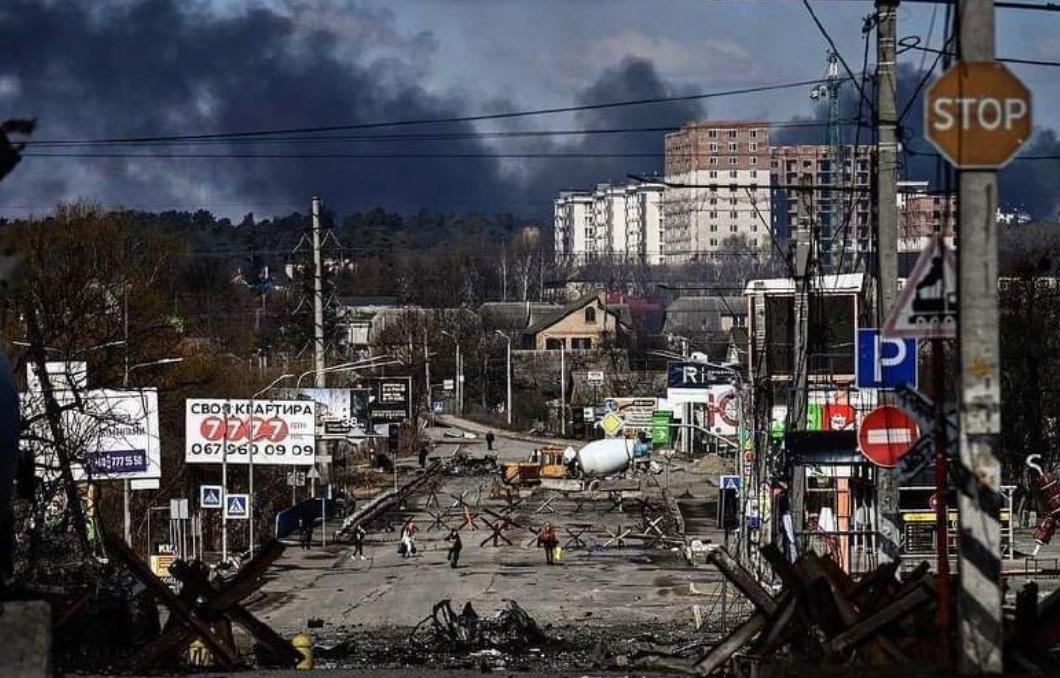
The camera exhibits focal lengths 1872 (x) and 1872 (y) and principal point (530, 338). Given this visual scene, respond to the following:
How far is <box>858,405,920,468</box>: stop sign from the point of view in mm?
22234

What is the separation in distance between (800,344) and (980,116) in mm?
23742

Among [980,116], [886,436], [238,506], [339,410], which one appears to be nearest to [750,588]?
[886,436]

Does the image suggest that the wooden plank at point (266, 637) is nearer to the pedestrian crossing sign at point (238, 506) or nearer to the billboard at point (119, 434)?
the billboard at point (119, 434)

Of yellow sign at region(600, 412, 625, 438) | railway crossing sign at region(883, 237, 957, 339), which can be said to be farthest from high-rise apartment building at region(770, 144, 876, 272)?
yellow sign at region(600, 412, 625, 438)

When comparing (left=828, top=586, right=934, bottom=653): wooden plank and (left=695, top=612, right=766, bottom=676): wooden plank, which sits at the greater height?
(left=828, top=586, right=934, bottom=653): wooden plank

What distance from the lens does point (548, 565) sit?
58.4 m

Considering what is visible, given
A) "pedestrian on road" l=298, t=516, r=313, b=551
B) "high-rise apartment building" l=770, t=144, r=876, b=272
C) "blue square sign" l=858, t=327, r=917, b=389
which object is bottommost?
"pedestrian on road" l=298, t=516, r=313, b=551

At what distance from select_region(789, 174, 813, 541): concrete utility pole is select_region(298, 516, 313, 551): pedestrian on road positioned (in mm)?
33389

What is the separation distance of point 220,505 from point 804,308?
26.1 meters

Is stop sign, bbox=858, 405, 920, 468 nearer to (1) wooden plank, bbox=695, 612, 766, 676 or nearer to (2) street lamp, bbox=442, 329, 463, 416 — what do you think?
(1) wooden plank, bbox=695, 612, 766, 676

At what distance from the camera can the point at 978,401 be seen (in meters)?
12.9

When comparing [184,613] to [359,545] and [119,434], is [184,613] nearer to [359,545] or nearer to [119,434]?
[119,434]

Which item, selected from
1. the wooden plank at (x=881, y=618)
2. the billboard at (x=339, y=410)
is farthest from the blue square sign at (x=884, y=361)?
the billboard at (x=339, y=410)

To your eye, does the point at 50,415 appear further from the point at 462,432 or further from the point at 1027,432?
the point at 462,432
